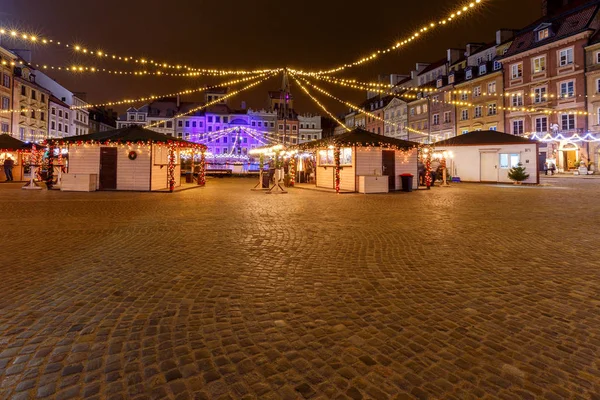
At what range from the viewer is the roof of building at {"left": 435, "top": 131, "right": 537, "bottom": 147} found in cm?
2771

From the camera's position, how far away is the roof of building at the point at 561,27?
35844 millimetres

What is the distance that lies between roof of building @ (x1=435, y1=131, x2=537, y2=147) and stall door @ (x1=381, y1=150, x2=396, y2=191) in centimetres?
1137

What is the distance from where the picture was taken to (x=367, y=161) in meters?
21.1

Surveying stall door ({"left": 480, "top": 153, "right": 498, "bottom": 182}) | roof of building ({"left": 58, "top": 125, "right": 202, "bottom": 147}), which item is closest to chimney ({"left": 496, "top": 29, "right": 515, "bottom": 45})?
stall door ({"left": 480, "top": 153, "right": 498, "bottom": 182})

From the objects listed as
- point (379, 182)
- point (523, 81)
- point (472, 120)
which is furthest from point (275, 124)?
point (379, 182)

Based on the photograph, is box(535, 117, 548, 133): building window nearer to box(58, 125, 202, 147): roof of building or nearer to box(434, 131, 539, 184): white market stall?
box(434, 131, 539, 184): white market stall

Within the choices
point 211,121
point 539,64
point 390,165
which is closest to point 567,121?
point 539,64

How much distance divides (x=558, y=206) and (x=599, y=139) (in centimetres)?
2963

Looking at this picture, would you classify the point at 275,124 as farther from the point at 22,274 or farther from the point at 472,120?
the point at 22,274

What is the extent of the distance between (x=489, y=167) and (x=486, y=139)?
228cm

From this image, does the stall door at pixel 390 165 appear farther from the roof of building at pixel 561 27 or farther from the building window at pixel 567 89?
the roof of building at pixel 561 27

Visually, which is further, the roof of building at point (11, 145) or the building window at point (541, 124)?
the building window at point (541, 124)

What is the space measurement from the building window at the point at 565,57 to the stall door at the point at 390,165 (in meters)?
29.2

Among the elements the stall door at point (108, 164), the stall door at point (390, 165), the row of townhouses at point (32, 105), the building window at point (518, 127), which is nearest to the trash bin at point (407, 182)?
the stall door at point (390, 165)
